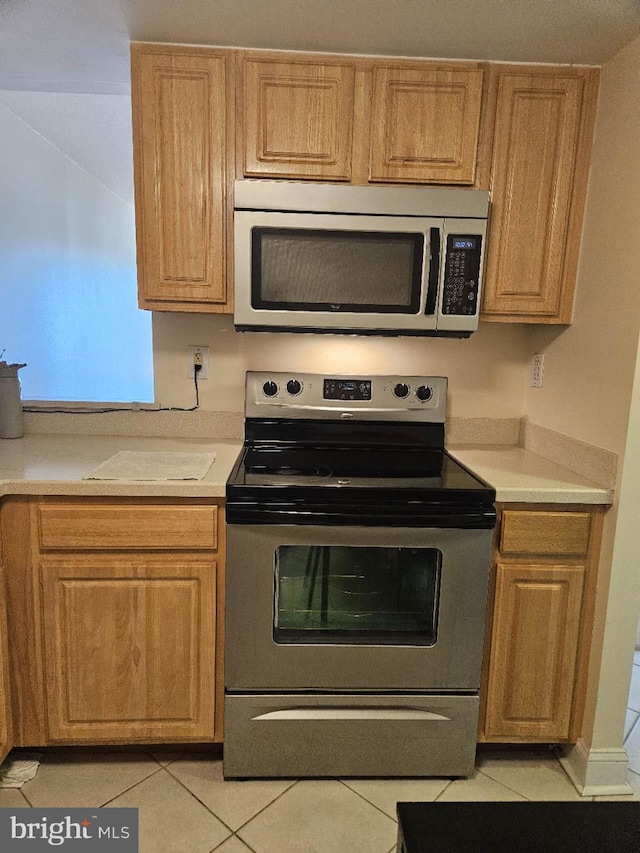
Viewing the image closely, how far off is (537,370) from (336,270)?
0.91m

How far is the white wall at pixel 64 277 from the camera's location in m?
2.51

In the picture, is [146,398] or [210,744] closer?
[210,744]

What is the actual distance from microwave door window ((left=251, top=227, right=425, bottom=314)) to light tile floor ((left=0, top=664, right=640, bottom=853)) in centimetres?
147

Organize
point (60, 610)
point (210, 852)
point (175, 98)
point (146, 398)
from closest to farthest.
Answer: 1. point (210, 852)
2. point (60, 610)
3. point (175, 98)
4. point (146, 398)

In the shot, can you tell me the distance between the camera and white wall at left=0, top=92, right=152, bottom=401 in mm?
2508

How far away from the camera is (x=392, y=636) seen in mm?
1563

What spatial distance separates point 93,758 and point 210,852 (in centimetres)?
52

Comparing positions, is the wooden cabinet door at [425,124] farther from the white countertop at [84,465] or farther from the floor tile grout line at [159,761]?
the floor tile grout line at [159,761]

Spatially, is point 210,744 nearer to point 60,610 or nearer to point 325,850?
point 325,850

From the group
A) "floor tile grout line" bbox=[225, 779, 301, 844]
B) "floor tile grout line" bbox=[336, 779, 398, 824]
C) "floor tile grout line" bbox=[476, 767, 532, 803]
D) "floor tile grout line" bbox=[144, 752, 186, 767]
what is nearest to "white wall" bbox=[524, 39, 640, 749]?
"floor tile grout line" bbox=[476, 767, 532, 803]

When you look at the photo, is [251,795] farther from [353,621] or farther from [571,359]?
[571,359]

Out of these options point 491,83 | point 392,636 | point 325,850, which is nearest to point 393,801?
point 325,850

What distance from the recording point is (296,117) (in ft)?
5.37

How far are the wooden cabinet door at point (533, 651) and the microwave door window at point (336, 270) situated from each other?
91cm
